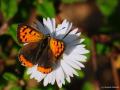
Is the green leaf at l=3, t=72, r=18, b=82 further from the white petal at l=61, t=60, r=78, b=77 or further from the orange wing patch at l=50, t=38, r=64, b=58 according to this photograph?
the orange wing patch at l=50, t=38, r=64, b=58

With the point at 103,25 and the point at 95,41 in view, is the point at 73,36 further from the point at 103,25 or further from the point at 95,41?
the point at 103,25

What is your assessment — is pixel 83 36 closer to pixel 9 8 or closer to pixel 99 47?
pixel 99 47

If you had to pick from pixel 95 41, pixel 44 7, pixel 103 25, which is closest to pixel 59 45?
pixel 44 7

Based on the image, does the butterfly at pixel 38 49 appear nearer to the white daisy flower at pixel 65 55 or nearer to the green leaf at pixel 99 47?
the white daisy flower at pixel 65 55

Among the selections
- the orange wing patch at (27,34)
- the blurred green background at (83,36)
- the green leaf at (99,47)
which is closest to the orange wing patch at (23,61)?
the orange wing patch at (27,34)

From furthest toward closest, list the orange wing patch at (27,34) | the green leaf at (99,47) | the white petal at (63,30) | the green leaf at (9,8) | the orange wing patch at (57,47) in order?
the green leaf at (99,47), the green leaf at (9,8), the white petal at (63,30), the orange wing patch at (27,34), the orange wing patch at (57,47)

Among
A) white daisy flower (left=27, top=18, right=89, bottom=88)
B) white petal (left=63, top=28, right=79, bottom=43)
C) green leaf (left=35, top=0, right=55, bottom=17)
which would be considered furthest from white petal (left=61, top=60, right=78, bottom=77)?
green leaf (left=35, top=0, right=55, bottom=17)
